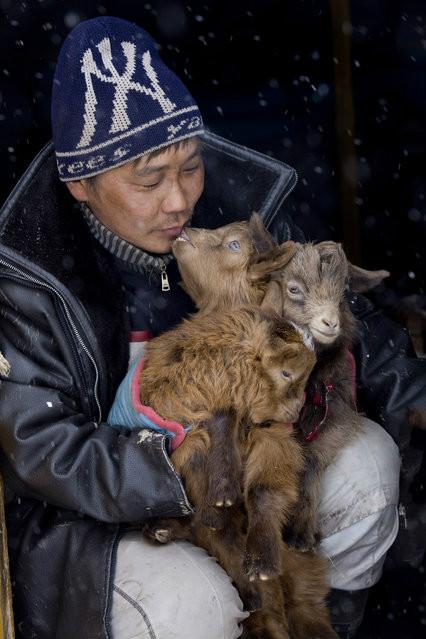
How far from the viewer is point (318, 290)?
3340mm

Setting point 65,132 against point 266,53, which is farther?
point 266,53

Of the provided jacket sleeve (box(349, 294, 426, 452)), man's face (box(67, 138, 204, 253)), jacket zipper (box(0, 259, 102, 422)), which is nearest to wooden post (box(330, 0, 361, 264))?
jacket sleeve (box(349, 294, 426, 452))

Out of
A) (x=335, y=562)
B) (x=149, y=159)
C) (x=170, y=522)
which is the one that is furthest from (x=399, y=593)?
(x=149, y=159)

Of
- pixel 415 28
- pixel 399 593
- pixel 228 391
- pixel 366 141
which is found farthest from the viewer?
pixel 366 141

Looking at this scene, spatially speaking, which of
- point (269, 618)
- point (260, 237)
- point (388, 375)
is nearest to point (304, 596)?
point (269, 618)

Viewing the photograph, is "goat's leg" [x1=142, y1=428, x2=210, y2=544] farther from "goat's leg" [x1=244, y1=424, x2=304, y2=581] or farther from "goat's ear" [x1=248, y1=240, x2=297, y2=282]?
"goat's ear" [x1=248, y1=240, x2=297, y2=282]

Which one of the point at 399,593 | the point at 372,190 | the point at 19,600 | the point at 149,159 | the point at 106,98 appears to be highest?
the point at 106,98

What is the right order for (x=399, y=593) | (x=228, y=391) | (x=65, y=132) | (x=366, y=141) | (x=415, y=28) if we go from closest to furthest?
(x=228, y=391)
(x=65, y=132)
(x=399, y=593)
(x=415, y=28)
(x=366, y=141)

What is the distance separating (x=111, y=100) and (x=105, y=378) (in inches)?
38.4

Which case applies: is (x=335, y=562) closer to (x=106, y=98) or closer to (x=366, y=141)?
(x=106, y=98)

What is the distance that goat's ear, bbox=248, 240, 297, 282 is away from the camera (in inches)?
132

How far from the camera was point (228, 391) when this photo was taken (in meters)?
3.16

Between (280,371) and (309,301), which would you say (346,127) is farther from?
(280,371)

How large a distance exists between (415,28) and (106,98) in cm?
247
